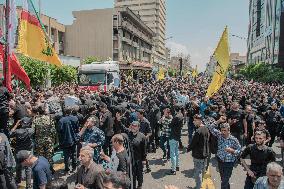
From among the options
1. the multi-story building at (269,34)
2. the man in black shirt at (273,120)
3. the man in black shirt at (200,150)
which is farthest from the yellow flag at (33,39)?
the multi-story building at (269,34)

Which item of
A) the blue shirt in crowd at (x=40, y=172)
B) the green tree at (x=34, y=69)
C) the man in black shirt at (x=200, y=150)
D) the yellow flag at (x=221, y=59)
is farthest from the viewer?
the green tree at (x=34, y=69)

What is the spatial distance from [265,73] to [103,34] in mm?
33620

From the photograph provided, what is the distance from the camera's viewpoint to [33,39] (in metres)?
12.2

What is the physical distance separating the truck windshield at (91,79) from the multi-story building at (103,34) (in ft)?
157

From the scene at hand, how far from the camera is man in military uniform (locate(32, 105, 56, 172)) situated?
9.07m

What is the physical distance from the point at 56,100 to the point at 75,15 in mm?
70758

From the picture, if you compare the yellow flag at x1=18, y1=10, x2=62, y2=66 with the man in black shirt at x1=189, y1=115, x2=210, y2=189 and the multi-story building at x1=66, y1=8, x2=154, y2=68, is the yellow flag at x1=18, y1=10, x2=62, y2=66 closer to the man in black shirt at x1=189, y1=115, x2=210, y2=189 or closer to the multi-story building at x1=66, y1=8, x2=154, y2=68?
the man in black shirt at x1=189, y1=115, x2=210, y2=189

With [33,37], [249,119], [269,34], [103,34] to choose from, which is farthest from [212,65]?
[269,34]

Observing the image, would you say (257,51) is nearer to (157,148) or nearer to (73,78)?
(73,78)

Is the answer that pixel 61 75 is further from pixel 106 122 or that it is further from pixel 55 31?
pixel 55 31

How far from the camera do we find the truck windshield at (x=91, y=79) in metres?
27.0

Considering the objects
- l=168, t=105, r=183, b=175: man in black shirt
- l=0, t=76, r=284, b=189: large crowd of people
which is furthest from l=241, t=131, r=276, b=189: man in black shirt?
l=168, t=105, r=183, b=175: man in black shirt

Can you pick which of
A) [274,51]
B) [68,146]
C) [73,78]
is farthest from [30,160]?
[274,51]

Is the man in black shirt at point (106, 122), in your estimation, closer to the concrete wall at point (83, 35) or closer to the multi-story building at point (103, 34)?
the multi-story building at point (103, 34)
